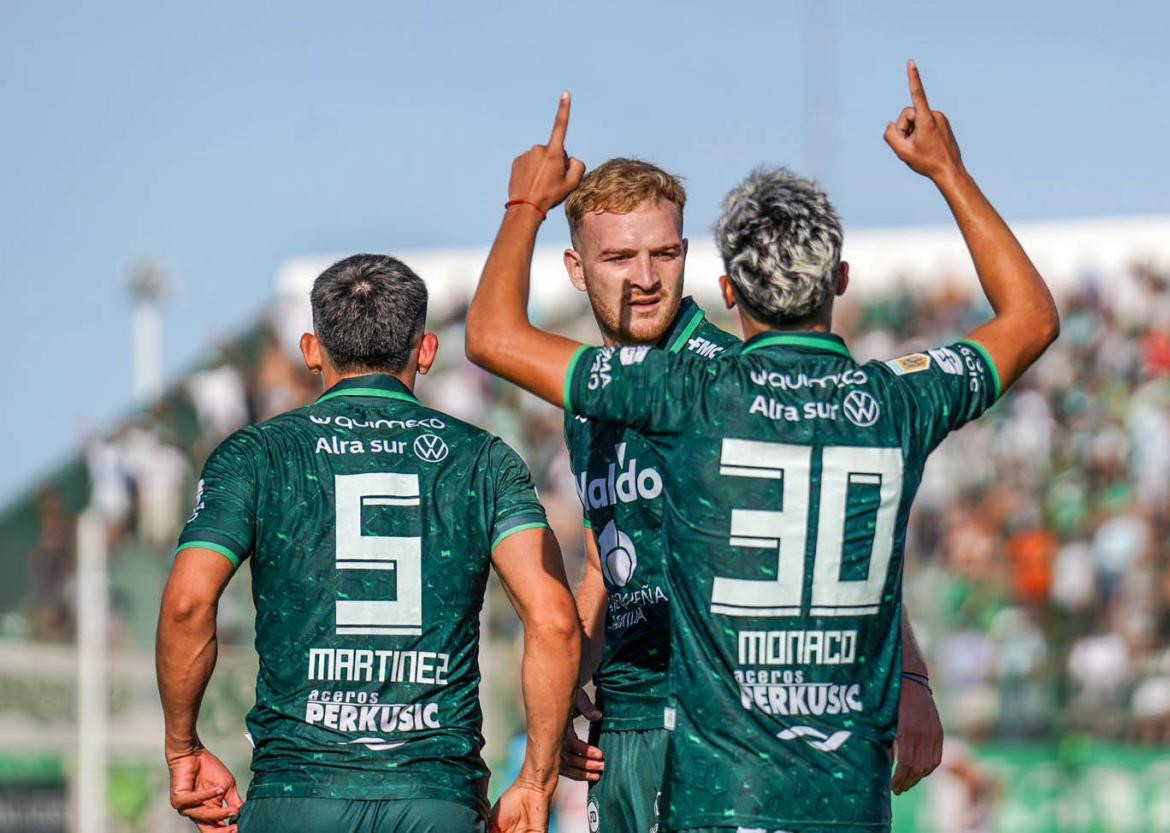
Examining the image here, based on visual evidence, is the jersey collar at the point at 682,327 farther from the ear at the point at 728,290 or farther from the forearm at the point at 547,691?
the ear at the point at 728,290

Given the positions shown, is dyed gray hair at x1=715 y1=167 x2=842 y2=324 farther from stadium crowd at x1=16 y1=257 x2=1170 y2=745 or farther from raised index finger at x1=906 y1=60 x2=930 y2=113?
stadium crowd at x1=16 y1=257 x2=1170 y2=745

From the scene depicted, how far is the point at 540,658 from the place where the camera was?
185 inches

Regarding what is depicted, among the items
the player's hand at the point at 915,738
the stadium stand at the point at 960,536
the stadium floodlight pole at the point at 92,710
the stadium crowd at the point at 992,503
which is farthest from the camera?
the stadium floodlight pole at the point at 92,710

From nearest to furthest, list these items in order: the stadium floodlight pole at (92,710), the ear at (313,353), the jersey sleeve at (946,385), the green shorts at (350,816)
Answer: the jersey sleeve at (946,385), the green shorts at (350,816), the ear at (313,353), the stadium floodlight pole at (92,710)

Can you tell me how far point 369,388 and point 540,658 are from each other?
909 mm

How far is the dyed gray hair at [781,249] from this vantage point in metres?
3.88

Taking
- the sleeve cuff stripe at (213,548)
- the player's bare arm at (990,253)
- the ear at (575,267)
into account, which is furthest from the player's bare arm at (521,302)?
the ear at (575,267)

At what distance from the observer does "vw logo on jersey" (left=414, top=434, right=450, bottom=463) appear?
472cm

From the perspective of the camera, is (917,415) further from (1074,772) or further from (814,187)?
(1074,772)

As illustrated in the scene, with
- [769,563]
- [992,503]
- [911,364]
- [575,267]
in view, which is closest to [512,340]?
[769,563]

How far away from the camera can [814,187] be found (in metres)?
4.03

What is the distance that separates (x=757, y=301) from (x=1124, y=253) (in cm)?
1614

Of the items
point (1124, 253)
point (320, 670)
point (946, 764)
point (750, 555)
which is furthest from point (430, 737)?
point (1124, 253)

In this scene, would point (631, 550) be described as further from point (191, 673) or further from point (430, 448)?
point (191, 673)
